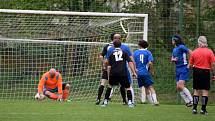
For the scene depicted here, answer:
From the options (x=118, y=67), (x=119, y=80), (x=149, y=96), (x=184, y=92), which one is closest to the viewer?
(x=118, y=67)

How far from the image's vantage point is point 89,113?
1498cm

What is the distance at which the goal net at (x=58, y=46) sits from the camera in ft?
68.4

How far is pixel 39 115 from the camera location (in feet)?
46.9

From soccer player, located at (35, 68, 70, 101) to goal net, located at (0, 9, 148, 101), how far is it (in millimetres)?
1023

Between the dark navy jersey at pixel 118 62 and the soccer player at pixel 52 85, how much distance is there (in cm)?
315

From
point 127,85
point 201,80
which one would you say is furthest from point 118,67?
point 201,80

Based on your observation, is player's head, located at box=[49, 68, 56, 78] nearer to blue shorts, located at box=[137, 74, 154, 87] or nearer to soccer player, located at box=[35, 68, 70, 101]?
soccer player, located at box=[35, 68, 70, 101]

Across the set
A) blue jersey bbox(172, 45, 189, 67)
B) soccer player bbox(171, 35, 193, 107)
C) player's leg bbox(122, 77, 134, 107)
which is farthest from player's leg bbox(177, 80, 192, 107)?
player's leg bbox(122, 77, 134, 107)

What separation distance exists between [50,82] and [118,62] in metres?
3.62

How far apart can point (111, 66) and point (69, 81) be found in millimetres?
4419

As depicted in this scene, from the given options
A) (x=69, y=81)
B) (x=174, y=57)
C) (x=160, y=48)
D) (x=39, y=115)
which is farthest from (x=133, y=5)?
(x=39, y=115)

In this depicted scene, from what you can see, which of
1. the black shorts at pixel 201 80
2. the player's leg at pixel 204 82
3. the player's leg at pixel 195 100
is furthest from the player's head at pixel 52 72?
the player's leg at pixel 204 82

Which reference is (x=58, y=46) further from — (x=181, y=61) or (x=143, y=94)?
(x=181, y=61)

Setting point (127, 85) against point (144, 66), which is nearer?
point (127, 85)
